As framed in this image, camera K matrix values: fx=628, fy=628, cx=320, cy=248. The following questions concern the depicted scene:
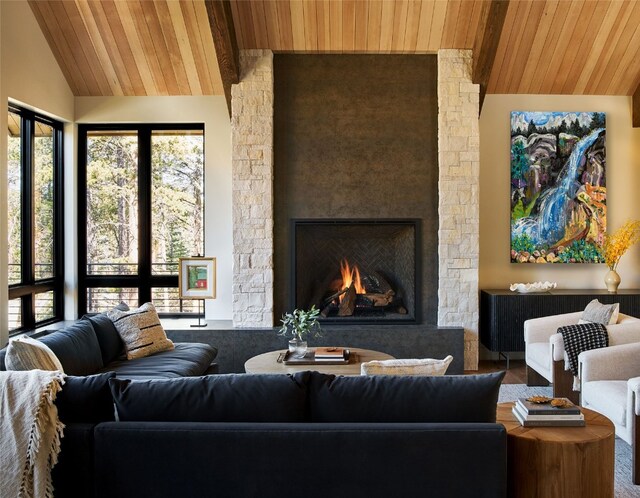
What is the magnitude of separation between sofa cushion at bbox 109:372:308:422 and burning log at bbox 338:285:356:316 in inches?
148

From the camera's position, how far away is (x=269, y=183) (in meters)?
5.86

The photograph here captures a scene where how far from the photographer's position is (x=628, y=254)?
21.2 feet

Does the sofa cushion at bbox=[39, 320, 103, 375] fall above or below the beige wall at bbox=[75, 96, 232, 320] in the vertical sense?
below

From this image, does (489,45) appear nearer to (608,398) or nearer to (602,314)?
(602,314)

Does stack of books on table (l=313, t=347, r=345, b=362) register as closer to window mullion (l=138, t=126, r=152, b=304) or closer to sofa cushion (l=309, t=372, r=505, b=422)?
sofa cushion (l=309, t=372, r=505, b=422)

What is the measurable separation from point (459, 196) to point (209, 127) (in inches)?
101

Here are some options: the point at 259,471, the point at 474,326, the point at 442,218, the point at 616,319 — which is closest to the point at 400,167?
the point at 442,218

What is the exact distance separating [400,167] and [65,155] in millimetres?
3330

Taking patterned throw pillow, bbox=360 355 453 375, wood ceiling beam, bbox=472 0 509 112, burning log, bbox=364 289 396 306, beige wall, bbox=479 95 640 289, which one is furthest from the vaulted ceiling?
patterned throw pillow, bbox=360 355 453 375

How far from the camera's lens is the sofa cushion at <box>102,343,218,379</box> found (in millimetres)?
Answer: 4133

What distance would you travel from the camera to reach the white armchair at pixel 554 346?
452 cm

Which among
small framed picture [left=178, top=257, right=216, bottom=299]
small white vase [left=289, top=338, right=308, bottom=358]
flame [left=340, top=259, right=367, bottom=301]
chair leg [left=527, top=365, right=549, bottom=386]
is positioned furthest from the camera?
flame [left=340, top=259, right=367, bottom=301]

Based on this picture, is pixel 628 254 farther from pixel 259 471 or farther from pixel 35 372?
pixel 35 372

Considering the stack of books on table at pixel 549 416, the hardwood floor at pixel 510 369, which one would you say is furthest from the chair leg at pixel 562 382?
the stack of books on table at pixel 549 416
